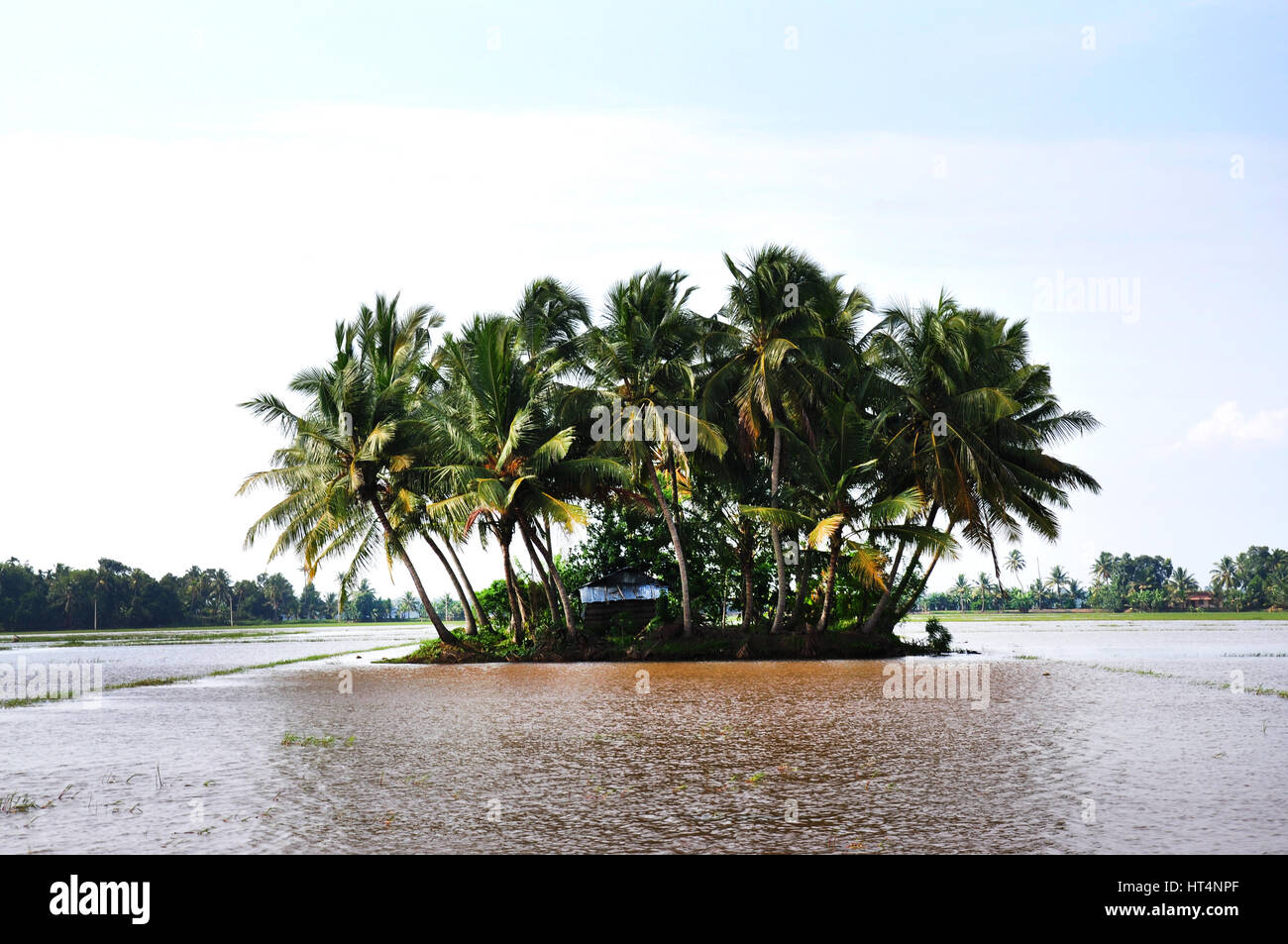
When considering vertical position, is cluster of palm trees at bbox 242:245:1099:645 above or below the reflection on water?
above

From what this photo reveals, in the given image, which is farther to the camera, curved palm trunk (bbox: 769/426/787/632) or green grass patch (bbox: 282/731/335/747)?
curved palm trunk (bbox: 769/426/787/632)

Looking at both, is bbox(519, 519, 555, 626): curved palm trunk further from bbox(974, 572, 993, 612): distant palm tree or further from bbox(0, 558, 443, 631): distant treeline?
bbox(974, 572, 993, 612): distant palm tree

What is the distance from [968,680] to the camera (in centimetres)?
2000

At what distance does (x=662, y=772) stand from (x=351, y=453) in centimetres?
2004

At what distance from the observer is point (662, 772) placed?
945 centimetres

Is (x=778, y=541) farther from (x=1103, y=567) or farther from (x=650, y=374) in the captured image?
(x=1103, y=567)

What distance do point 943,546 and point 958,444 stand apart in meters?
3.00

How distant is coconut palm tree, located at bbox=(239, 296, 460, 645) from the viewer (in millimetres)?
27172

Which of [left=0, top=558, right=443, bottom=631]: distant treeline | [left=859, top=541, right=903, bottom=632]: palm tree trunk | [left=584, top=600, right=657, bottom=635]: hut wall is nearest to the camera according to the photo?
[left=859, top=541, right=903, bottom=632]: palm tree trunk

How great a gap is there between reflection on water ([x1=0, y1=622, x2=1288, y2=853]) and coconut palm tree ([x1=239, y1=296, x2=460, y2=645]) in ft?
32.9

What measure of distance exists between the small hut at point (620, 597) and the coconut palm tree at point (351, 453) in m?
4.47

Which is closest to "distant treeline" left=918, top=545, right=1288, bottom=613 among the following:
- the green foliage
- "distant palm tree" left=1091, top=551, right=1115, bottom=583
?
"distant palm tree" left=1091, top=551, right=1115, bottom=583

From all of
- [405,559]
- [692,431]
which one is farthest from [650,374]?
[405,559]
